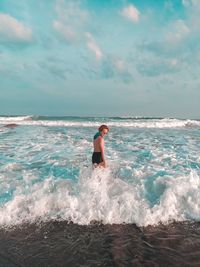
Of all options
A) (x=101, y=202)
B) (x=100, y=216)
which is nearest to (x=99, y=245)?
(x=100, y=216)

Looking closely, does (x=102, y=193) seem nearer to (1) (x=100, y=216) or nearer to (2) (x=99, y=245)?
(1) (x=100, y=216)

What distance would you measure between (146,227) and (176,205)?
3.73 feet

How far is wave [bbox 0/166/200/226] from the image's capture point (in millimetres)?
6695

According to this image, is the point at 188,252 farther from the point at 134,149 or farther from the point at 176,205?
the point at 134,149

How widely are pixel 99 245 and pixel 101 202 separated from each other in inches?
69.2

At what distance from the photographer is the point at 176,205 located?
23.5 ft

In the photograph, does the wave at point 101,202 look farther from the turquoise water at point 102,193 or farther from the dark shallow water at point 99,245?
the dark shallow water at point 99,245

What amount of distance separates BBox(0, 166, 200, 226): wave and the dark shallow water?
13.2 inches

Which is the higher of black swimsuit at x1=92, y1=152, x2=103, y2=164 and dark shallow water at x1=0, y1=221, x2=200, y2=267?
black swimsuit at x1=92, y1=152, x2=103, y2=164

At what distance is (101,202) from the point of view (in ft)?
23.6

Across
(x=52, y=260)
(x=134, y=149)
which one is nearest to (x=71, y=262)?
(x=52, y=260)

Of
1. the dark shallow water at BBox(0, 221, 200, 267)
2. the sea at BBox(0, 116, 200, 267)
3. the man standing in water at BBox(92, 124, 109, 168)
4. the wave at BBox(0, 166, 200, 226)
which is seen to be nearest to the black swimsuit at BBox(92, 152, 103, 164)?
the man standing in water at BBox(92, 124, 109, 168)

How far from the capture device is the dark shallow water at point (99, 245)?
491 centimetres

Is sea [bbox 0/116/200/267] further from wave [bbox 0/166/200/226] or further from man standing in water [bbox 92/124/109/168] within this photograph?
Answer: man standing in water [bbox 92/124/109/168]
